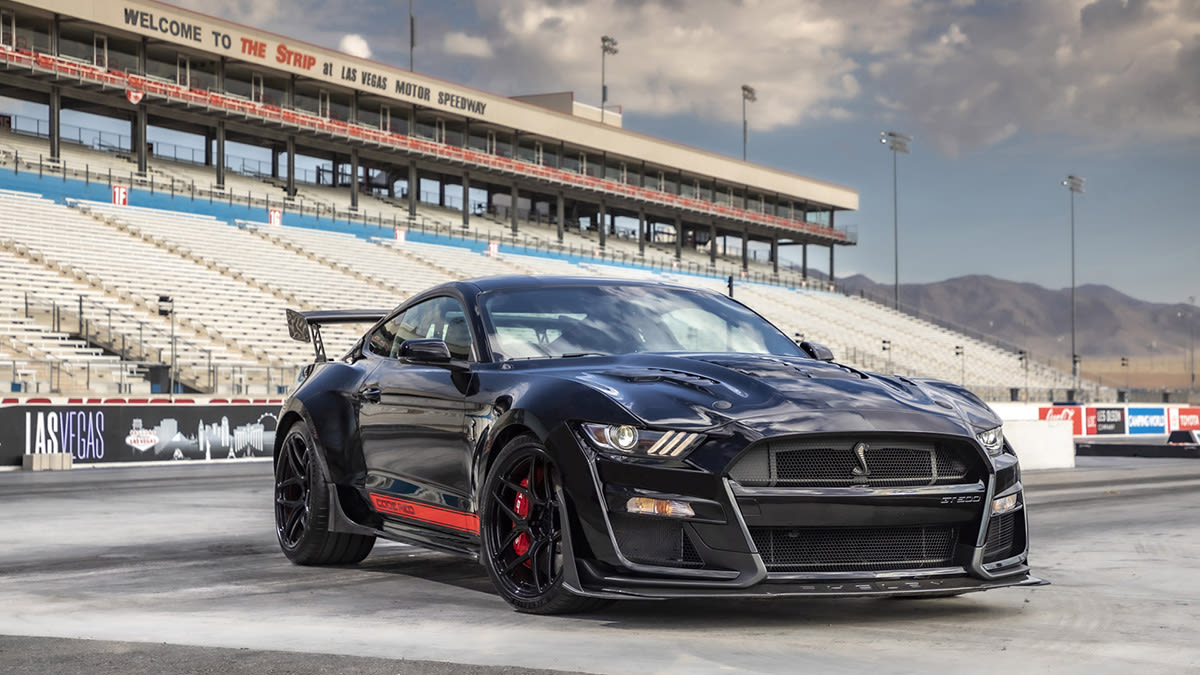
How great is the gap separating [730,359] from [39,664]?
3130 mm

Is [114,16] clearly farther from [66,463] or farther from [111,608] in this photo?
[111,608]

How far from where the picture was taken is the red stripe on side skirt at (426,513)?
6.41 metres

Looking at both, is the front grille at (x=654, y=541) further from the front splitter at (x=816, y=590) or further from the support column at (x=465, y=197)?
the support column at (x=465, y=197)

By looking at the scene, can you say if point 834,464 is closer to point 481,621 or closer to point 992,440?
point 992,440

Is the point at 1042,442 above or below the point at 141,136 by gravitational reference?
below

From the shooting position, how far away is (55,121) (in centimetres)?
4938

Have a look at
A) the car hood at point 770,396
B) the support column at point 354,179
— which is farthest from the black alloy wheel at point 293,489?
the support column at point 354,179

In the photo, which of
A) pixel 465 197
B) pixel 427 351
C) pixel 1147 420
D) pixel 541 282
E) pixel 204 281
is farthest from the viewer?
pixel 465 197

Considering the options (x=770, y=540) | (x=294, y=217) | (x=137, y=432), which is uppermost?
(x=294, y=217)

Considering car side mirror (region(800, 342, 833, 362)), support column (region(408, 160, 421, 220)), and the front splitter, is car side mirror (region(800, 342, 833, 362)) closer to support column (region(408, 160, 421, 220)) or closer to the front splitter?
the front splitter

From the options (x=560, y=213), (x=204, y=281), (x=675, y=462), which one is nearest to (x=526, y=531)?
(x=675, y=462)

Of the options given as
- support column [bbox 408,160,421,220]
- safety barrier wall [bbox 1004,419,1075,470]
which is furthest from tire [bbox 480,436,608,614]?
support column [bbox 408,160,421,220]

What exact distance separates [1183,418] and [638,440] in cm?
4497

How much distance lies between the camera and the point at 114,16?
49.8m
